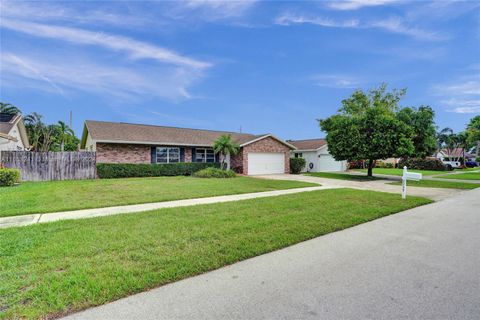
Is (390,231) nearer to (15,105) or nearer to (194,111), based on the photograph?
(194,111)

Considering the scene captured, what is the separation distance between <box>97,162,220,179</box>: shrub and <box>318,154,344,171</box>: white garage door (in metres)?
12.8

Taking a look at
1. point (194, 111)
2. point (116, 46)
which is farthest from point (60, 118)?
point (116, 46)

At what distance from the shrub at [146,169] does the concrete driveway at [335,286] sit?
15.6m

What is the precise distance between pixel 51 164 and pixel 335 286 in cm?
1785

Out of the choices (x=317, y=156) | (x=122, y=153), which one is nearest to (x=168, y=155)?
(x=122, y=153)

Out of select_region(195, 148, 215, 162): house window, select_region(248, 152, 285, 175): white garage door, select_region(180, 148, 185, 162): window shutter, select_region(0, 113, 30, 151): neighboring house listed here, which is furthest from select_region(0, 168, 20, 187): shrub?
select_region(248, 152, 285, 175): white garage door

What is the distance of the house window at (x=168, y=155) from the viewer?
1939 cm

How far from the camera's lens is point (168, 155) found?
65.1ft

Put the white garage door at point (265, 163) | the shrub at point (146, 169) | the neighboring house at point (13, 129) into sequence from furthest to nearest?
1. the white garage door at point (265, 163)
2. the neighboring house at point (13, 129)
3. the shrub at point (146, 169)

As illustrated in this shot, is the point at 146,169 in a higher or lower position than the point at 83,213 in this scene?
higher

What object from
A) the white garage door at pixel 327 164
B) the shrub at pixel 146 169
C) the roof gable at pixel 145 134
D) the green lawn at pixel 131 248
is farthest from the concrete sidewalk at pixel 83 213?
the white garage door at pixel 327 164

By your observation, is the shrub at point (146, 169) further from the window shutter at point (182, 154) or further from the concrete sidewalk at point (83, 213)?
the concrete sidewalk at point (83, 213)

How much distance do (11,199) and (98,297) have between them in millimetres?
8514

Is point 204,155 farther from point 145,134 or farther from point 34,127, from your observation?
point 34,127
